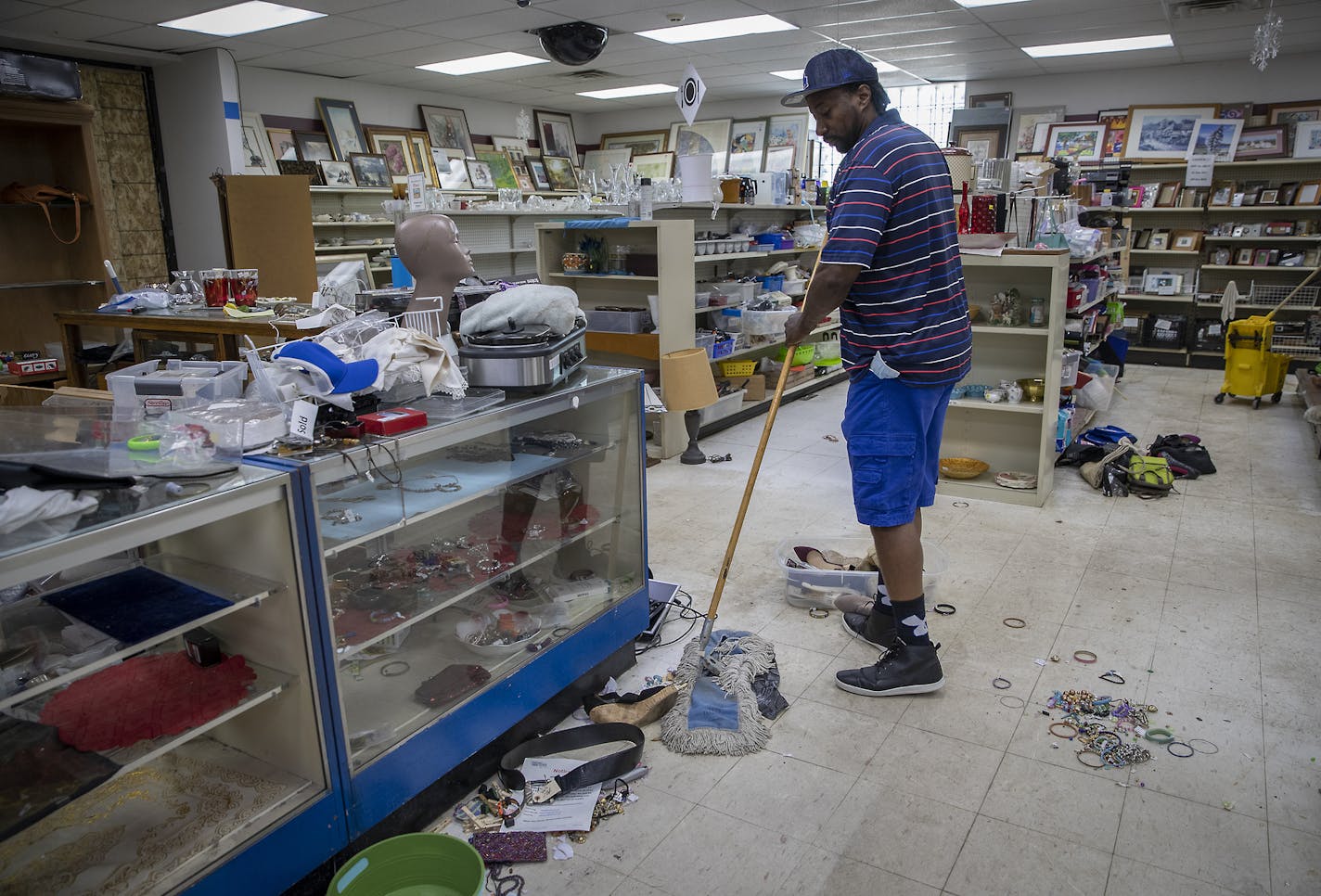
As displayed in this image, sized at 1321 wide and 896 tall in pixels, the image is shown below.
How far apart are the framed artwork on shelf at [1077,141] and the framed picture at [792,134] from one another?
3.05 metres

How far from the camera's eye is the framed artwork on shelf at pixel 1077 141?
9758 millimetres

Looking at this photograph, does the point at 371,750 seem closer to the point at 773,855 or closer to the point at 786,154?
the point at 773,855

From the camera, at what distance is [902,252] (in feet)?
8.41

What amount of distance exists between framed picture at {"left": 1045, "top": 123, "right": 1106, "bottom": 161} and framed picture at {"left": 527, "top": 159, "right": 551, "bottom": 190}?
21.6 ft

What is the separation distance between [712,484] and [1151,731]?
114 inches

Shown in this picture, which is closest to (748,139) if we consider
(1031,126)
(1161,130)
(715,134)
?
(715,134)

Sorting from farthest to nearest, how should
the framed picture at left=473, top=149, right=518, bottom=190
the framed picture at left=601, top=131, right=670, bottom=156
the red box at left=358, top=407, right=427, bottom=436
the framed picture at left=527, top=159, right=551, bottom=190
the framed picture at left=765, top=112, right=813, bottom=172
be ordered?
the framed picture at left=601, top=131, right=670, bottom=156
the framed picture at left=527, top=159, right=551, bottom=190
the framed picture at left=765, top=112, right=813, bottom=172
the framed picture at left=473, top=149, right=518, bottom=190
the red box at left=358, top=407, right=427, bottom=436

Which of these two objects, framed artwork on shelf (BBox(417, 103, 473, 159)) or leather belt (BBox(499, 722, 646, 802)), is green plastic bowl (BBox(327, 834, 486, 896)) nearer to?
leather belt (BBox(499, 722, 646, 802))

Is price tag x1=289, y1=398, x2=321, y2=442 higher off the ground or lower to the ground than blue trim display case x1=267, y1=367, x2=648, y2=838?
higher

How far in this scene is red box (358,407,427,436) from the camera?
6.36 feet

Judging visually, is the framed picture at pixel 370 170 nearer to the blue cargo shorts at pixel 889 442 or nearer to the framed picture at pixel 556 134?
the framed picture at pixel 556 134

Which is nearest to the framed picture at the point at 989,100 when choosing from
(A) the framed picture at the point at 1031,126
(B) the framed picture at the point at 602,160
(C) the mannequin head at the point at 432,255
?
(A) the framed picture at the point at 1031,126

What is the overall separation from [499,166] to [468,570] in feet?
32.9

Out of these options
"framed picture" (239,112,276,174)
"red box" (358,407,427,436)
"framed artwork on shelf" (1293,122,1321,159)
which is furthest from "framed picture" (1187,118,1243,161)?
"red box" (358,407,427,436)
